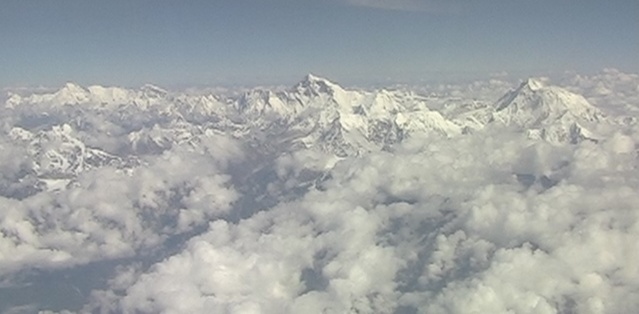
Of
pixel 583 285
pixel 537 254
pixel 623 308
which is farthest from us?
pixel 537 254

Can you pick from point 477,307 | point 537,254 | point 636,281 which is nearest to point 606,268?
point 636,281

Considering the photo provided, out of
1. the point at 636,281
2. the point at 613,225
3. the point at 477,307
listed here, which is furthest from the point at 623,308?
the point at 477,307

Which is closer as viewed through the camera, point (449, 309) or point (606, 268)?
point (606, 268)

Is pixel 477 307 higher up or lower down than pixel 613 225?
Result: lower down

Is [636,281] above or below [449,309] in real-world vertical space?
above

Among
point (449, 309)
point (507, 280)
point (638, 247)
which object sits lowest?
point (449, 309)

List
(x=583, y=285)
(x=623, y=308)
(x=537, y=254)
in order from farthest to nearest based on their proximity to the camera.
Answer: (x=537, y=254), (x=583, y=285), (x=623, y=308)

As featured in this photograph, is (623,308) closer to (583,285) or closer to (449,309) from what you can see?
(583,285)

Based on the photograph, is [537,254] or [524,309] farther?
[537,254]

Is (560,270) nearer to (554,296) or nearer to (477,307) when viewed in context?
(554,296)
